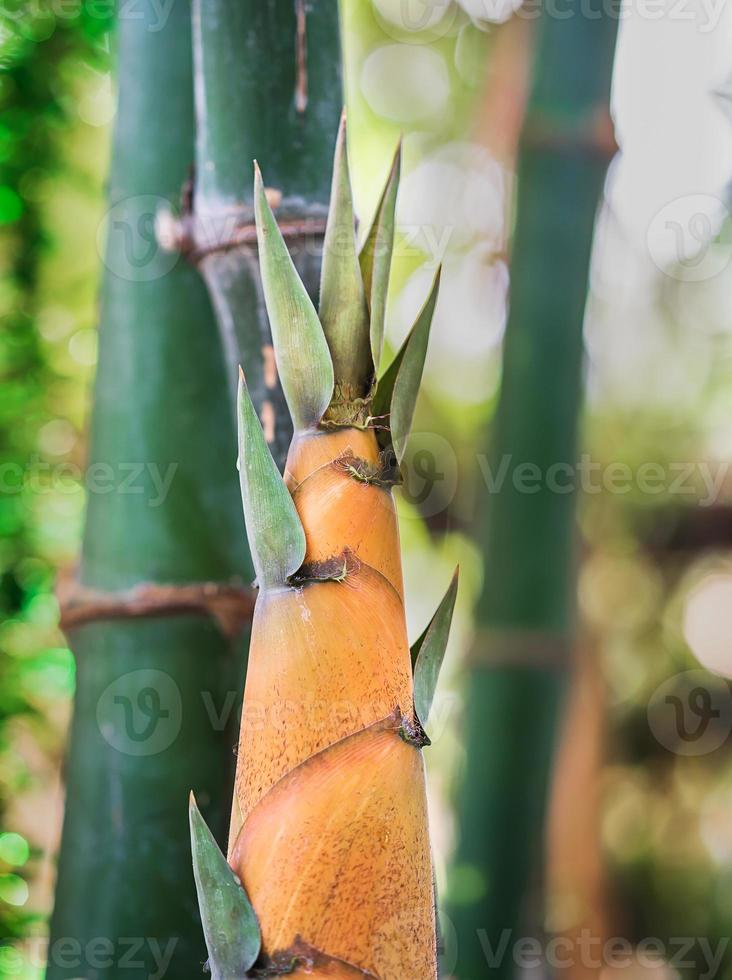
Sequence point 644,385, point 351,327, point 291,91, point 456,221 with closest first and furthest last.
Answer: point 351,327 < point 291,91 < point 456,221 < point 644,385

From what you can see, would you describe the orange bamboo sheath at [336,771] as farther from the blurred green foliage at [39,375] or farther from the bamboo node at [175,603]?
the blurred green foliage at [39,375]

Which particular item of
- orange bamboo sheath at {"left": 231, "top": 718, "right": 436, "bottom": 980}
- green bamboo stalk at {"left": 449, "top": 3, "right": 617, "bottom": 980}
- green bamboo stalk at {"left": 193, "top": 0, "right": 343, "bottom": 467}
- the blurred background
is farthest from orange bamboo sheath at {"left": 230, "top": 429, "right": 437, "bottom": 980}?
the blurred background

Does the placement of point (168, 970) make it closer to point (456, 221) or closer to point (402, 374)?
point (402, 374)

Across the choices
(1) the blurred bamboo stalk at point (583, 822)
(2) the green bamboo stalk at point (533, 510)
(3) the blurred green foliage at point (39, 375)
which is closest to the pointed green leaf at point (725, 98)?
(2) the green bamboo stalk at point (533, 510)

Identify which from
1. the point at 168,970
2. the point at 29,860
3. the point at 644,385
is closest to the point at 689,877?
the point at 644,385

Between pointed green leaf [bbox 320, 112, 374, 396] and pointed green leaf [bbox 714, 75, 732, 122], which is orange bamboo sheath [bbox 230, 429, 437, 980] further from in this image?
pointed green leaf [bbox 714, 75, 732, 122]

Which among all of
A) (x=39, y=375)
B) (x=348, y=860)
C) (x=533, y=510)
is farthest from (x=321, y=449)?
(x=39, y=375)

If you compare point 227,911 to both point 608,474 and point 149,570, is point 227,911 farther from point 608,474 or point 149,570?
point 608,474
